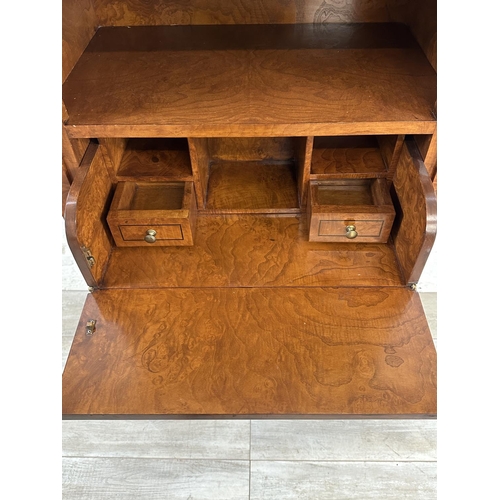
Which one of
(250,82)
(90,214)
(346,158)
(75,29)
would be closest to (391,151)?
(346,158)

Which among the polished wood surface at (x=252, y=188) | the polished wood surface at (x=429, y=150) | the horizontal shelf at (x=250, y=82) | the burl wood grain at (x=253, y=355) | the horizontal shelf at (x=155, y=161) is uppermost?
the horizontal shelf at (x=250, y=82)

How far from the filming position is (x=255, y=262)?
106cm

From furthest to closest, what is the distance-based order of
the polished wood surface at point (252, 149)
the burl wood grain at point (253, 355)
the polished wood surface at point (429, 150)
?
the polished wood surface at point (252, 149) → the polished wood surface at point (429, 150) → the burl wood grain at point (253, 355)

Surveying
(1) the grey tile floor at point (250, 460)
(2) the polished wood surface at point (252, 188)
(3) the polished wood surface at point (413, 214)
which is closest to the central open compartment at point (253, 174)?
(2) the polished wood surface at point (252, 188)

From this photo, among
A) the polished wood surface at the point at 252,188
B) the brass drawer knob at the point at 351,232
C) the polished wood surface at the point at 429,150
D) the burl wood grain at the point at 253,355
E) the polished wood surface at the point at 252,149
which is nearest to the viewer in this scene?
the burl wood grain at the point at 253,355

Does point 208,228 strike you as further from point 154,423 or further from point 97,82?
point 154,423

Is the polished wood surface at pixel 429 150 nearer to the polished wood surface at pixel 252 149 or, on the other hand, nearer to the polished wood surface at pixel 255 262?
the polished wood surface at pixel 255 262

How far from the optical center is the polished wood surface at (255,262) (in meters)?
1.03

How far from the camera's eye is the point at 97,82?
1.03m

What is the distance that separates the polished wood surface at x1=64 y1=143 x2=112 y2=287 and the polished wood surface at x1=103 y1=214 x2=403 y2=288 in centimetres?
4

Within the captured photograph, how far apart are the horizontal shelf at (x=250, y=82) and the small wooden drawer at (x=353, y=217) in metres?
0.19

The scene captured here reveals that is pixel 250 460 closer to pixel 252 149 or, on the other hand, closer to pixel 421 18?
pixel 252 149

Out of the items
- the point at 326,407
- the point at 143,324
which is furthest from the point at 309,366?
the point at 143,324

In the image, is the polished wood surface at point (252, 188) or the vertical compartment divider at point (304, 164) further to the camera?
the polished wood surface at point (252, 188)
